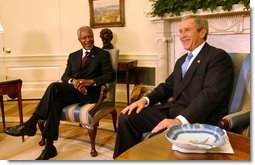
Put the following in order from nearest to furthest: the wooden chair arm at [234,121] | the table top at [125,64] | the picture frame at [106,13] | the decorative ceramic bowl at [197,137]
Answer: the decorative ceramic bowl at [197,137] < the wooden chair arm at [234,121] < the table top at [125,64] < the picture frame at [106,13]

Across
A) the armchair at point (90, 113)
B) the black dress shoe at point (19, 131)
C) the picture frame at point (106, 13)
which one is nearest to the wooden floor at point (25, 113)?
the armchair at point (90, 113)

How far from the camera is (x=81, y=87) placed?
2.30 metres

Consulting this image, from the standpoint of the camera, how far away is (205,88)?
1.59 meters

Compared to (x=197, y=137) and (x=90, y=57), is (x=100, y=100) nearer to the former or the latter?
(x=90, y=57)

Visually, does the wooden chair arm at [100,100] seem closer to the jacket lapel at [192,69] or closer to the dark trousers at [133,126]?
the dark trousers at [133,126]

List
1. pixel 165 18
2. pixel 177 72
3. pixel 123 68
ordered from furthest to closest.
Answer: pixel 123 68
pixel 165 18
pixel 177 72

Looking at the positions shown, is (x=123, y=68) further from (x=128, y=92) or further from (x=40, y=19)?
(x=40, y=19)

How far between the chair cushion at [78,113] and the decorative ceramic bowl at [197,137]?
45.5 inches

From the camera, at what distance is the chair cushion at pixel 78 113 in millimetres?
2176

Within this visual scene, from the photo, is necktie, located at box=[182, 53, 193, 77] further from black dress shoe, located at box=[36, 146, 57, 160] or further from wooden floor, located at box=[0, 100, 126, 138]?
wooden floor, located at box=[0, 100, 126, 138]

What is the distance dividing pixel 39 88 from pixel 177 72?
2.46 meters

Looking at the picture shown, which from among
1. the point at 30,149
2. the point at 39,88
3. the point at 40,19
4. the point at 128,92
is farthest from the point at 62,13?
the point at 30,149

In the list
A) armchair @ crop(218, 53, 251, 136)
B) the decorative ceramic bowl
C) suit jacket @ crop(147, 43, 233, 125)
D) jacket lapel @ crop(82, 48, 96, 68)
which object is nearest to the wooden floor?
jacket lapel @ crop(82, 48, 96, 68)

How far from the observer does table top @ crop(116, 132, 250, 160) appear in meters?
1.00
